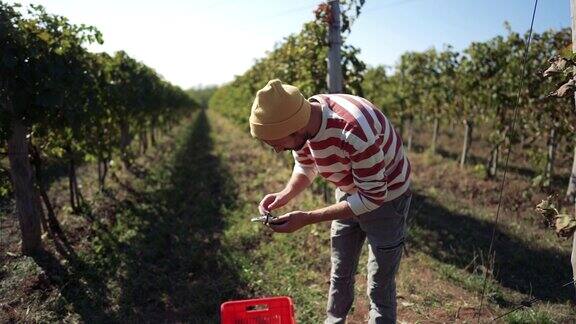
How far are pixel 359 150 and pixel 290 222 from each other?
1.95 ft

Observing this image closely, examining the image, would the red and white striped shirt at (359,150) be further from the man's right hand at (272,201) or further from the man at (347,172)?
the man's right hand at (272,201)

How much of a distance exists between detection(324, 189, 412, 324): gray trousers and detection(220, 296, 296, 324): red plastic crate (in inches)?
17.2

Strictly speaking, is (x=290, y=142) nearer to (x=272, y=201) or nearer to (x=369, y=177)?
(x=369, y=177)

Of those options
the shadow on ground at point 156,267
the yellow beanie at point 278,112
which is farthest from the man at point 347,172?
the shadow on ground at point 156,267

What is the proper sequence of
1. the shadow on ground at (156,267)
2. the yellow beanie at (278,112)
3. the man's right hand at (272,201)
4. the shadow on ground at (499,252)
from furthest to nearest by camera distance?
the shadow on ground at (499,252), the shadow on ground at (156,267), the man's right hand at (272,201), the yellow beanie at (278,112)

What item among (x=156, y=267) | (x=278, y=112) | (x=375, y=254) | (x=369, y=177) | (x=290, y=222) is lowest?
(x=156, y=267)

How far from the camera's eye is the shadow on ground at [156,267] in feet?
14.3

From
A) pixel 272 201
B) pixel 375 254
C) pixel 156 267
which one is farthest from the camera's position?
pixel 156 267

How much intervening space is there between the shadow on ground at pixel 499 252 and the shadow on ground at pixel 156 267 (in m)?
2.72

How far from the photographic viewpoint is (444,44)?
40.9 ft

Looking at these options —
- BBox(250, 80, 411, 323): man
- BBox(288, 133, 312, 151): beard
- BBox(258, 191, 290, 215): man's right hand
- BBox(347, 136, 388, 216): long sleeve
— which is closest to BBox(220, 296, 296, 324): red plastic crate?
BBox(250, 80, 411, 323): man

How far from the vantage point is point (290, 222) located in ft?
8.43

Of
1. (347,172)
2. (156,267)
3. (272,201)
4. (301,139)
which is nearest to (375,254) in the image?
(347,172)

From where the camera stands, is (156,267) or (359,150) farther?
(156,267)
